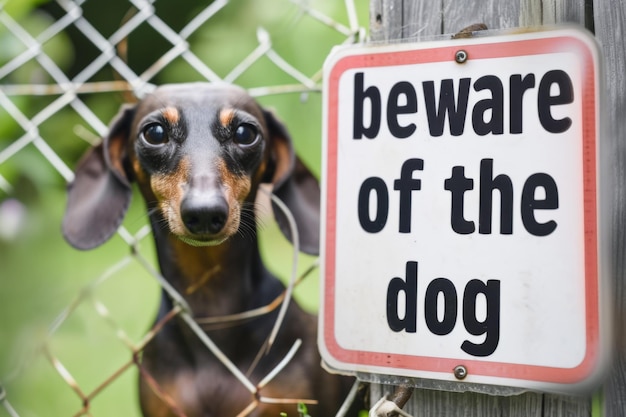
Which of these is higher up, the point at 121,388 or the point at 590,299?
the point at 590,299

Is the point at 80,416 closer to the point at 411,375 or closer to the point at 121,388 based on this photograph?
the point at 121,388

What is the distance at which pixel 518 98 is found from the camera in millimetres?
1001

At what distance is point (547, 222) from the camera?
975 mm

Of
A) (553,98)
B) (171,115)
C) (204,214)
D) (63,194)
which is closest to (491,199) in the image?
(553,98)

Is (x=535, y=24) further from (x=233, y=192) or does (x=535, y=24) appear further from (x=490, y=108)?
(x=233, y=192)

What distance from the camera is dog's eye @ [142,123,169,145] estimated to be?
4.51 feet

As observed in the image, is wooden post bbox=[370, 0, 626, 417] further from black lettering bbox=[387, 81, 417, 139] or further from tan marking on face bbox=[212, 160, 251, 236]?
tan marking on face bbox=[212, 160, 251, 236]

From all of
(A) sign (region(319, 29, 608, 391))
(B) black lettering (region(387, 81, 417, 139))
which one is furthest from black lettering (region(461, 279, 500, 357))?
(B) black lettering (region(387, 81, 417, 139))

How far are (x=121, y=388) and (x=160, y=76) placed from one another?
63 cm

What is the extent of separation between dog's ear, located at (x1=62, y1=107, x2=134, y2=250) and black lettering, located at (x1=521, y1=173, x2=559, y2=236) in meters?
0.78

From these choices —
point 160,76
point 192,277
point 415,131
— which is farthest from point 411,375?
point 160,76

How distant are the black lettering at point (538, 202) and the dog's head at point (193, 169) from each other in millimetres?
478

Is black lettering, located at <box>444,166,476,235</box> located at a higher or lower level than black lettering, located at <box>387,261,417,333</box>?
higher

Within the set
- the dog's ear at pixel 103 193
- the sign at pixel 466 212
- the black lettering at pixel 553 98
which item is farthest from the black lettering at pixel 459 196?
the dog's ear at pixel 103 193
